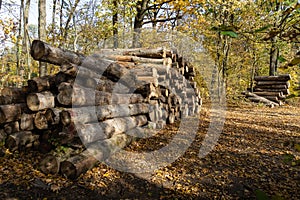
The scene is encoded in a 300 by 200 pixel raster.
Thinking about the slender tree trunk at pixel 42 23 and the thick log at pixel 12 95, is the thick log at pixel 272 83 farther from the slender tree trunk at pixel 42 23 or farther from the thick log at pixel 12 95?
the thick log at pixel 12 95

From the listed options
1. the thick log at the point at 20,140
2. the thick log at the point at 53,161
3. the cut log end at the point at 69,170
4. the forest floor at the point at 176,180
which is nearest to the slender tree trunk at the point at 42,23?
the thick log at the point at 20,140

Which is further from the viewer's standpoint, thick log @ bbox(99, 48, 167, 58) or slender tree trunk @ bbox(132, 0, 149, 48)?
slender tree trunk @ bbox(132, 0, 149, 48)

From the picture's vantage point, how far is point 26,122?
393cm

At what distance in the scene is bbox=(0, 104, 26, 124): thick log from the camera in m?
3.82

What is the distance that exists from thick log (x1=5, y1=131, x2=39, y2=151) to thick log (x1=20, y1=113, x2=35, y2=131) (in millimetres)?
81

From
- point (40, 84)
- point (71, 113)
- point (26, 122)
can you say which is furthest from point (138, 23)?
point (71, 113)

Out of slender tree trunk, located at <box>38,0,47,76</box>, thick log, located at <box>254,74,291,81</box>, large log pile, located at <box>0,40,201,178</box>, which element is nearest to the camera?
large log pile, located at <box>0,40,201,178</box>

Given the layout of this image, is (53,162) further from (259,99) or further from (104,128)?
(259,99)

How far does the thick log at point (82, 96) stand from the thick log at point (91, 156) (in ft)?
2.41

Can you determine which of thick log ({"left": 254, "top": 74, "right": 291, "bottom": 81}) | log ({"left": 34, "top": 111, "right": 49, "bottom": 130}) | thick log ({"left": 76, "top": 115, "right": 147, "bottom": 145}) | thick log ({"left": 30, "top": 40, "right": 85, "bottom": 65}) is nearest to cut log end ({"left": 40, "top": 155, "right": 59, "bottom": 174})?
thick log ({"left": 76, "top": 115, "right": 147, "bottom": 145})

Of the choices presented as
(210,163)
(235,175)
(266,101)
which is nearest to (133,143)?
(210,163)

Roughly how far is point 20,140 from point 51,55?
4.96ft

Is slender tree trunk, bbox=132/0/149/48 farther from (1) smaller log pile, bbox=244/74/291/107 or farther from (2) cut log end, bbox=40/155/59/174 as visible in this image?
(2) cut log end, bbox=40/155/59/174

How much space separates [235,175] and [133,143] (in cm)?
218
